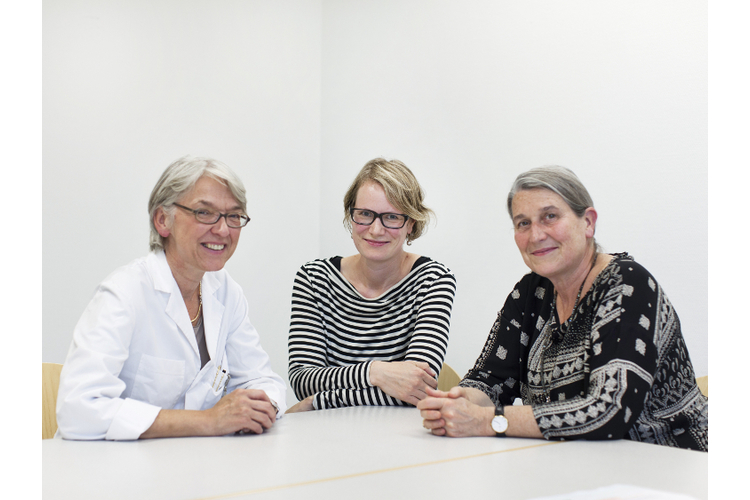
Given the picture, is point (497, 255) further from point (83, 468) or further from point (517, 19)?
point (83, 468)

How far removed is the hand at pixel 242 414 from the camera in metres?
1.59

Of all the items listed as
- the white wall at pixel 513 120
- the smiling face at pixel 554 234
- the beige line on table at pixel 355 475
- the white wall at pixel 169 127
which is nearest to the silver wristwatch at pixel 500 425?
the beige line on table at pixel 355 475

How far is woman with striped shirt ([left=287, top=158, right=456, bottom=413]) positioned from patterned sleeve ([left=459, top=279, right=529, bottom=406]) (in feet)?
0.69

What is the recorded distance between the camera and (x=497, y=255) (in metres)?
3.42

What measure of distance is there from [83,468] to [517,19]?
3085 millimetres

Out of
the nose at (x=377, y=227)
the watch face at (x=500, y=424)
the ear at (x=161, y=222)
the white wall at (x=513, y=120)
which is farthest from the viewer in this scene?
the white wall at (x=513, y=120)

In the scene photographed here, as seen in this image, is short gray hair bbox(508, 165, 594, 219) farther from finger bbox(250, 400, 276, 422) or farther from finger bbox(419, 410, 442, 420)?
finger bbox(250, 400, 276, 422)

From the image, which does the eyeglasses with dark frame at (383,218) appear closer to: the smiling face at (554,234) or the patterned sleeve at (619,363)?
the smiling face at (554,234)

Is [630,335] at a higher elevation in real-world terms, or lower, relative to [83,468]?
higher

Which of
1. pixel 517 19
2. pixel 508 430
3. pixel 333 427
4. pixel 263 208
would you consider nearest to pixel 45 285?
pixel 263 208

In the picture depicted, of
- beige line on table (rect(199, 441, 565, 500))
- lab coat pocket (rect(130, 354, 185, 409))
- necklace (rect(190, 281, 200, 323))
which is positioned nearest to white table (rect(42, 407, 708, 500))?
beige line on table (rect(199, 441, 565, 500))

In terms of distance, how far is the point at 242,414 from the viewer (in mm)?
1606

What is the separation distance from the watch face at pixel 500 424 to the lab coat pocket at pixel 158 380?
90 cm

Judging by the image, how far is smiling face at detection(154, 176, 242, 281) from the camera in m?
1.78
